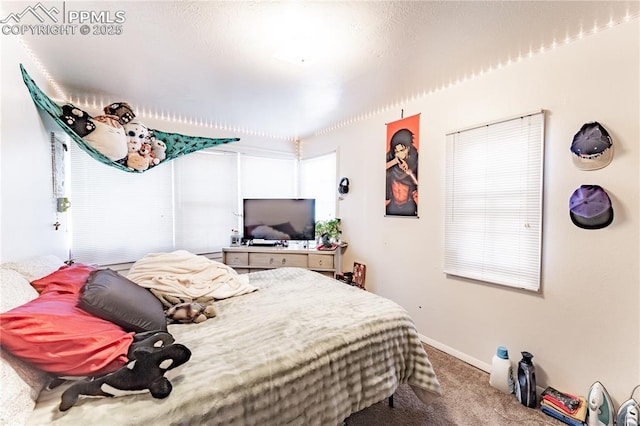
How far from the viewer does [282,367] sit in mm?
1153

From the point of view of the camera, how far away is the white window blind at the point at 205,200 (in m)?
3.55

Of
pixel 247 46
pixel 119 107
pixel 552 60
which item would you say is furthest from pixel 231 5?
pixel 552 60

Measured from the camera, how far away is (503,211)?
6.95 feet

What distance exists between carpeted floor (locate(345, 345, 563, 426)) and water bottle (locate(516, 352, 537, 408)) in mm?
42

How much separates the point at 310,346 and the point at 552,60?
241 centimetres

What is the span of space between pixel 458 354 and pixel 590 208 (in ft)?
5.06

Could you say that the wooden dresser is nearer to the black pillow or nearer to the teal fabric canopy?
the teal fabric canopy

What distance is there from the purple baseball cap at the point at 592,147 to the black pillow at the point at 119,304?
104 inches

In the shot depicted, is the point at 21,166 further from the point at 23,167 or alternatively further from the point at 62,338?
the point at 62,338

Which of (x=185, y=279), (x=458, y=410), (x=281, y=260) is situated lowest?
(x=458, y=410)

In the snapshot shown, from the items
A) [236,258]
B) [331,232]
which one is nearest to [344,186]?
[331,232]

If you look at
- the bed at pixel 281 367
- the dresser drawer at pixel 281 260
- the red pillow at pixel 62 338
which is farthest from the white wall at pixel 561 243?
the red pillow at pixel 62 338

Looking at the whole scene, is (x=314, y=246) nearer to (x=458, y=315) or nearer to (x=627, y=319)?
(x=458, y=315)

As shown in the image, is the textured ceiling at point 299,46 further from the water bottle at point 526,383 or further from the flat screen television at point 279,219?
the water bottle at point 526,383
